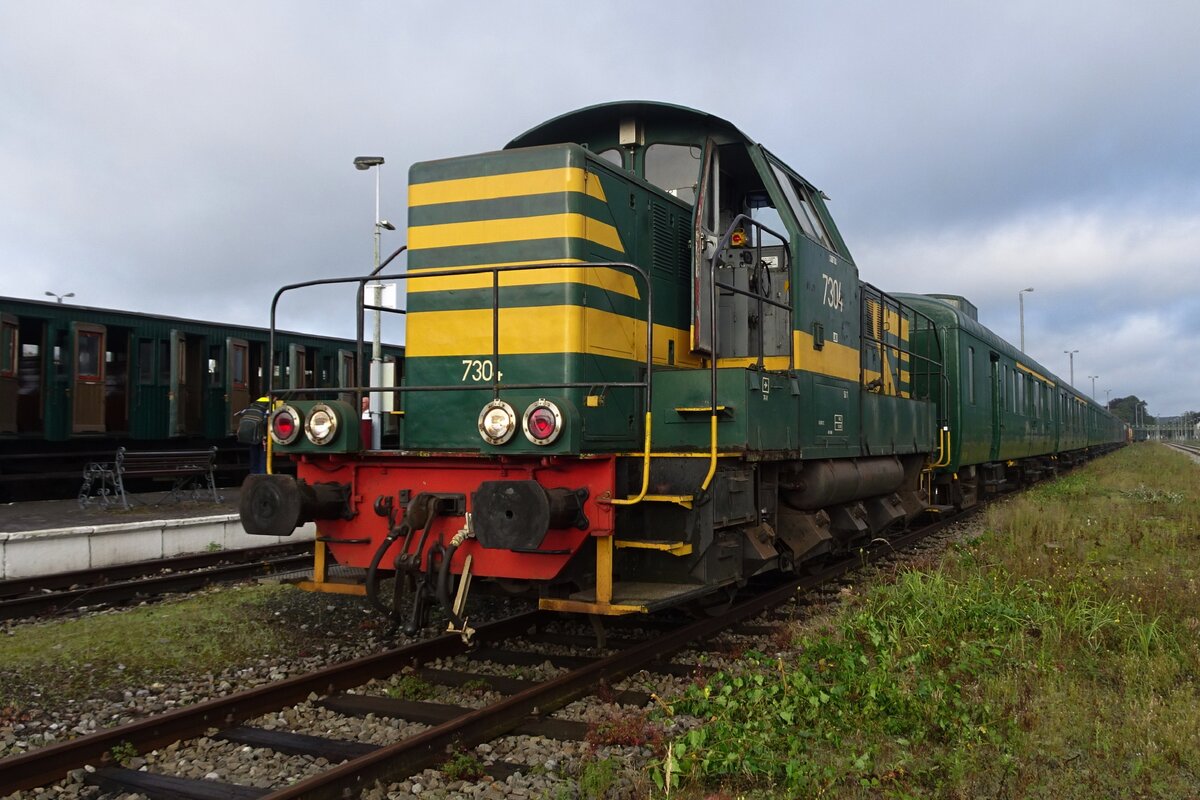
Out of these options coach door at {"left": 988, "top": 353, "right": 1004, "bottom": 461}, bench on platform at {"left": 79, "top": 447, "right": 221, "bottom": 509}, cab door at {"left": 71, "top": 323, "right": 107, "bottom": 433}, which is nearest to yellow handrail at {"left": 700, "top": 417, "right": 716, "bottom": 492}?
bench on platform at {"left": 79, "top": 447, "right": 221, "bottom": 509}

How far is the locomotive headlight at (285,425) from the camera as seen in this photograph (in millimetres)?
5266

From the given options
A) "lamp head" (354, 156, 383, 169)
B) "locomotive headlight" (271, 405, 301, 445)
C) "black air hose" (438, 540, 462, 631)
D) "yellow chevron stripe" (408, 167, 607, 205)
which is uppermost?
"lamp head" (354, 156, 383, 169)

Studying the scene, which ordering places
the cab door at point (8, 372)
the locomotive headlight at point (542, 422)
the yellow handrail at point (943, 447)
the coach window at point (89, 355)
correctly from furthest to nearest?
1. the coach window at point (89, 355)
2. the cab door at point (8, 372)
3. the yellow handrail at point (943, 447)
4. the locomotive headlight at point (542, 422)

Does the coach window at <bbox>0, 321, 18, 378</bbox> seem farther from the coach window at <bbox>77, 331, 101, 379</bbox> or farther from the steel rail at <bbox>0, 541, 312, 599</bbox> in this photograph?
the steel rail at <bbox>0, 541, 312, 599</bbox>

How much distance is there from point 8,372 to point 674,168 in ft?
40.7

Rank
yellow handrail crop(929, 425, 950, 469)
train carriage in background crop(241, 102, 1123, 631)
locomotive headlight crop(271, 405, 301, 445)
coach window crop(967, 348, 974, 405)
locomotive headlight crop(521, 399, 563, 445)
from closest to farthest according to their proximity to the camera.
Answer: locomotive headlight crop(521, 399, 563, 445), train carriage in background crop(241, 102, 1123, 631), locomotive headlight crop(271, 405, 301, 445), yellow handrail crop(929, 425, 950, 469), coach window crop(967, 348, 974, 405)

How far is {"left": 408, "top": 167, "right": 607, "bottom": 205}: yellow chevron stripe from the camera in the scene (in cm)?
534

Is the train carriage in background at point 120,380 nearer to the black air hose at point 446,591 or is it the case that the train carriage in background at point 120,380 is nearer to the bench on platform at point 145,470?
the bench on platform at point 145,470

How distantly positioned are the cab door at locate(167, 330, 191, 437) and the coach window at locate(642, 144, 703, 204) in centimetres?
1281

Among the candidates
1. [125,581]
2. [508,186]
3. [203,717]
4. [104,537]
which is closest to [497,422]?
[508,186]

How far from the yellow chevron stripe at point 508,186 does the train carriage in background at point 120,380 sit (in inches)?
292

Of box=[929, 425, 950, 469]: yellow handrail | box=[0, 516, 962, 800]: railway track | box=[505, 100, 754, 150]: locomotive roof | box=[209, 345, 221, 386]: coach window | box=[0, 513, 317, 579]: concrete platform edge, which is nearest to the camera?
box=[0, 516, 962, 800]: railway track

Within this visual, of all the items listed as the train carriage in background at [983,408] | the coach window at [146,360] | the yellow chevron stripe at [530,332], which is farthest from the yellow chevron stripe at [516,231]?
the coach window at [146,360]

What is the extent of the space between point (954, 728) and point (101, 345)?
15461 millimetres
